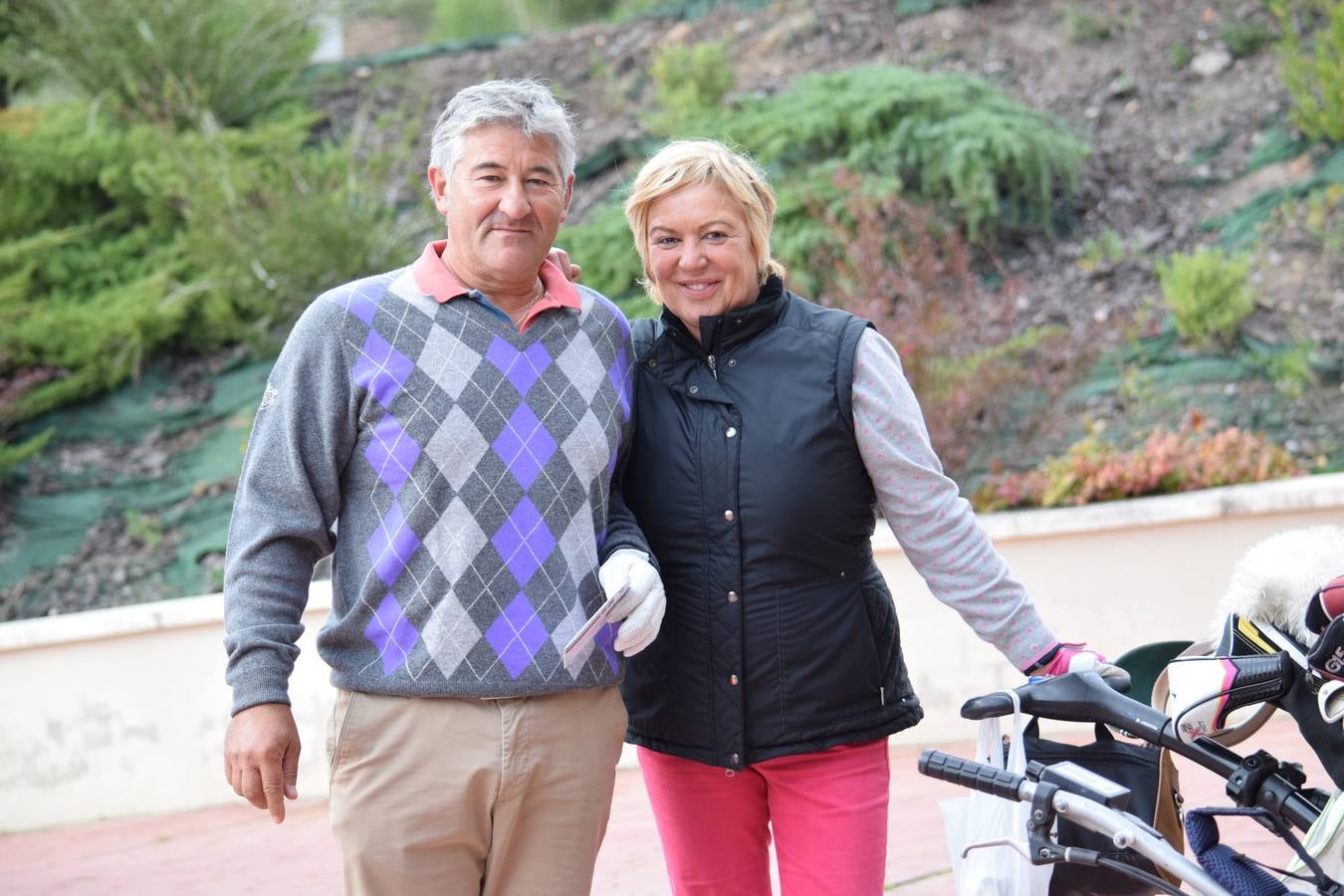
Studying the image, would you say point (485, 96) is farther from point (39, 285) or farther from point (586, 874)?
point (39, 285)

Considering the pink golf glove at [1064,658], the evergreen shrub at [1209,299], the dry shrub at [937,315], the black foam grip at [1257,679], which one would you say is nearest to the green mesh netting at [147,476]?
the dry shrub at [937,315]

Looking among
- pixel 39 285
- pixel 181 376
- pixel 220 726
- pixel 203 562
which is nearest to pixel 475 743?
pixel 220 726

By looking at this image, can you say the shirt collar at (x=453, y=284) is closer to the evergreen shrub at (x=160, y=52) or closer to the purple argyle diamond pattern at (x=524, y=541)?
the purple argyle diamond pattern at (x=524, y=541)

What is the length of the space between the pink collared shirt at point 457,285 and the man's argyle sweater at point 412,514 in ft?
0.10

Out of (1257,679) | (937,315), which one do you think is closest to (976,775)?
(1257,679)

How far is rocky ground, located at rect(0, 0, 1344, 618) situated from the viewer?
747 cm

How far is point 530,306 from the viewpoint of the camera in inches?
103

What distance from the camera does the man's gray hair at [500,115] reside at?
2555 millimetres

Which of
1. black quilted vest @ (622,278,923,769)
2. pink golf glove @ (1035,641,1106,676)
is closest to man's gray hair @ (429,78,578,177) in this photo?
black quilted vest @ (622,278,923,769)

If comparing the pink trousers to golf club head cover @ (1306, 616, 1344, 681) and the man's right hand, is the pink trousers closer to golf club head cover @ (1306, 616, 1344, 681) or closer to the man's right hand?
the man's right hand

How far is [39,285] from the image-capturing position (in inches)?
345

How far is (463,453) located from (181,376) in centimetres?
690

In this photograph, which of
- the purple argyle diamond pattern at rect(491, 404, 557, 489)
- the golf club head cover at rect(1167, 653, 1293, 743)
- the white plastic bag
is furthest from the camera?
the purple argyle diamond pattern at rect(491, 404, 557, 489)

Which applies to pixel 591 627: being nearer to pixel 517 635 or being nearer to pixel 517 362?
pixel 517 635
